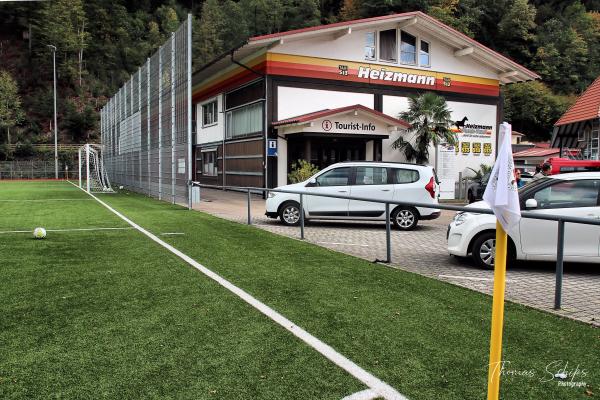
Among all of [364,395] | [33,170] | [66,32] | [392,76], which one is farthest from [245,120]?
[66,32]

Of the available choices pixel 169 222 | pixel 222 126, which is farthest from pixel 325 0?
pixel 169 222

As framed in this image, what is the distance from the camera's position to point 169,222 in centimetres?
1312

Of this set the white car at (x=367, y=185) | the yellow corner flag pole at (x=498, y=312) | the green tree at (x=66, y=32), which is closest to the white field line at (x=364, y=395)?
the yellow corner flag pole at (x=498, y=312)

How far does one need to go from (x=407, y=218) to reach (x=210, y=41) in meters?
54.1

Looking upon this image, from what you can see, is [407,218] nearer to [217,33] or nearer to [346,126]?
[346,126]

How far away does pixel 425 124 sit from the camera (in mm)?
24172

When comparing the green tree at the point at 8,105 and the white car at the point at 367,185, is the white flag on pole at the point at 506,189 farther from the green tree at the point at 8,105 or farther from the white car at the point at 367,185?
the green tree at the point at 8,105

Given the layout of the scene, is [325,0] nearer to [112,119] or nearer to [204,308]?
[112,119]

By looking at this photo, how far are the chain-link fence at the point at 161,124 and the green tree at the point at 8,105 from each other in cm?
2952

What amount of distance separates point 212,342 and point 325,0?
2661 inches

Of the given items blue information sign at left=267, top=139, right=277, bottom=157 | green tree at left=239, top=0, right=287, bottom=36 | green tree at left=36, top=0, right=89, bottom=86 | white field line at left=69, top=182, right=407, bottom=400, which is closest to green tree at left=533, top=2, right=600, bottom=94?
green tree at left=239, top=0, right=287, bottom=36

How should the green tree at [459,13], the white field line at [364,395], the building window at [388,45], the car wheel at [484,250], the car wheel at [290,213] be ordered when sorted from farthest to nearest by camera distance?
the green tree at [459,13] < the building window at [388,45] < the car wheel at [290,213] < the car wheel at [484,250] < the white field line at [364,395]

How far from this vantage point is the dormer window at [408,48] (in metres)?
25.5

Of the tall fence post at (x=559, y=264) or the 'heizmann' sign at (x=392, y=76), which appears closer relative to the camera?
the tall fence post at (x=559, y=264)
